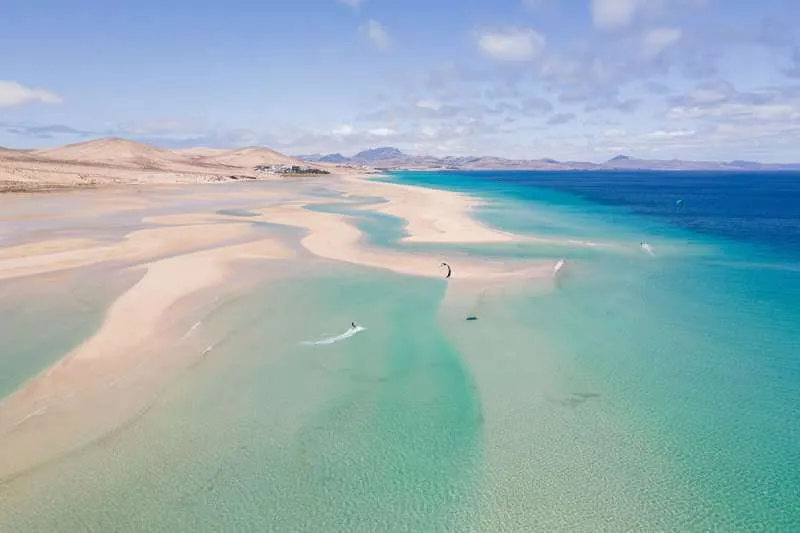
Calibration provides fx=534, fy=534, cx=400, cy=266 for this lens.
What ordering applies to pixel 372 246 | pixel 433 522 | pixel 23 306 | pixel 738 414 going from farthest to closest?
1. pixel 372 246
2. pixel 23 306
3. pixel 738 414
4. pixel 433 522

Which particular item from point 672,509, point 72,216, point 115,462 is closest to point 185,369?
point 115,462

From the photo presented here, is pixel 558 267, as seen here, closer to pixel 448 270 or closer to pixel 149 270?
pixel 448 270

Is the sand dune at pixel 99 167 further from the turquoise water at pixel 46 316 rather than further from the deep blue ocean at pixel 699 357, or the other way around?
the deep blue ocean at pixel 699 357

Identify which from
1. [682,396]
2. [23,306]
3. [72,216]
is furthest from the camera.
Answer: [72,216]

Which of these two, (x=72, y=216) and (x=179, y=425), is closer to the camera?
(x=179, y=425)

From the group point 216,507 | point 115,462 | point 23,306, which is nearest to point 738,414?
point 216,507

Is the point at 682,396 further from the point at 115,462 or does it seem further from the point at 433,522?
the point at 115,462

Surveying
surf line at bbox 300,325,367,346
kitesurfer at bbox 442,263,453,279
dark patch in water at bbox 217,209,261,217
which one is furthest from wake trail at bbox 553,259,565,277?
dark patch in water at bbox 217,209,261,217

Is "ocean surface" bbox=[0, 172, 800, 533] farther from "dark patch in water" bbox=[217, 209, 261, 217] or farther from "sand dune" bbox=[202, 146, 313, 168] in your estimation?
"sand dune" bbox=[202, 146, 313, 168]

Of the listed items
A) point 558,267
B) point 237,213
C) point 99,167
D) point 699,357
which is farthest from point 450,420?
point 99,167
